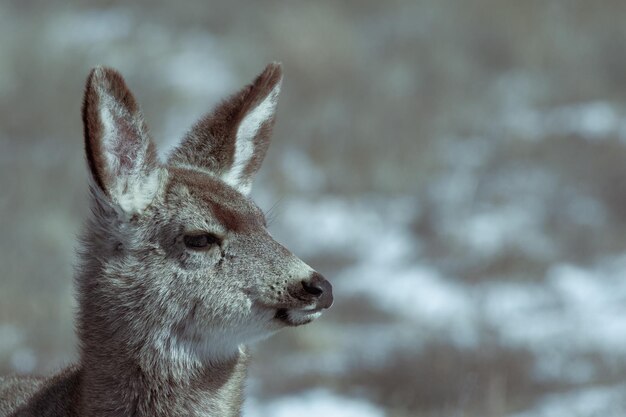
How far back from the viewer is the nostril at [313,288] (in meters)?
4.88

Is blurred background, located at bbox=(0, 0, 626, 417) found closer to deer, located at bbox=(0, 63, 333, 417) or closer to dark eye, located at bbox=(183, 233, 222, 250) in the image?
deer, located at bbox=(0, 63, 333, 417)

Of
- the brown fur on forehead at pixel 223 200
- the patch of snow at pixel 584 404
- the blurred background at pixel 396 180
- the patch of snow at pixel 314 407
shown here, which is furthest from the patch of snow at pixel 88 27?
the brown fur on forehead at pixel 223 200

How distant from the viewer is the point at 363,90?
58.3ft

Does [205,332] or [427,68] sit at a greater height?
[427,68]

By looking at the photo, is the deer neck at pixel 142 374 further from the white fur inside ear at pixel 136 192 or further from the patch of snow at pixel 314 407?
the patch of snow at pixel 314 407

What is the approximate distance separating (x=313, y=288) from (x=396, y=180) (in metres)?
10.7

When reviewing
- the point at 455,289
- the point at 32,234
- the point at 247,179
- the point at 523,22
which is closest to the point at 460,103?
the point at 523,22

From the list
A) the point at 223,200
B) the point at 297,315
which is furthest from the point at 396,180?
the point at 297,315

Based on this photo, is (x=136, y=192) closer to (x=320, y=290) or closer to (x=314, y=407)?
(x=320, y=290)

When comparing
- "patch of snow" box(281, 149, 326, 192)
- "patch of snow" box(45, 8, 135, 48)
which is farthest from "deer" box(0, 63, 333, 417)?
"patch of snow" box(45, 8, 135, 48)

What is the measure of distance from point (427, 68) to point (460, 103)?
46.1 inches

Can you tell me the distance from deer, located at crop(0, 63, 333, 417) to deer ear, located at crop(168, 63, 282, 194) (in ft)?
1.39

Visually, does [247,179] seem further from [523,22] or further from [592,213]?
[523,22]

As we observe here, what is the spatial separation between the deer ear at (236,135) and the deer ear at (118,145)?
0.51 metres
